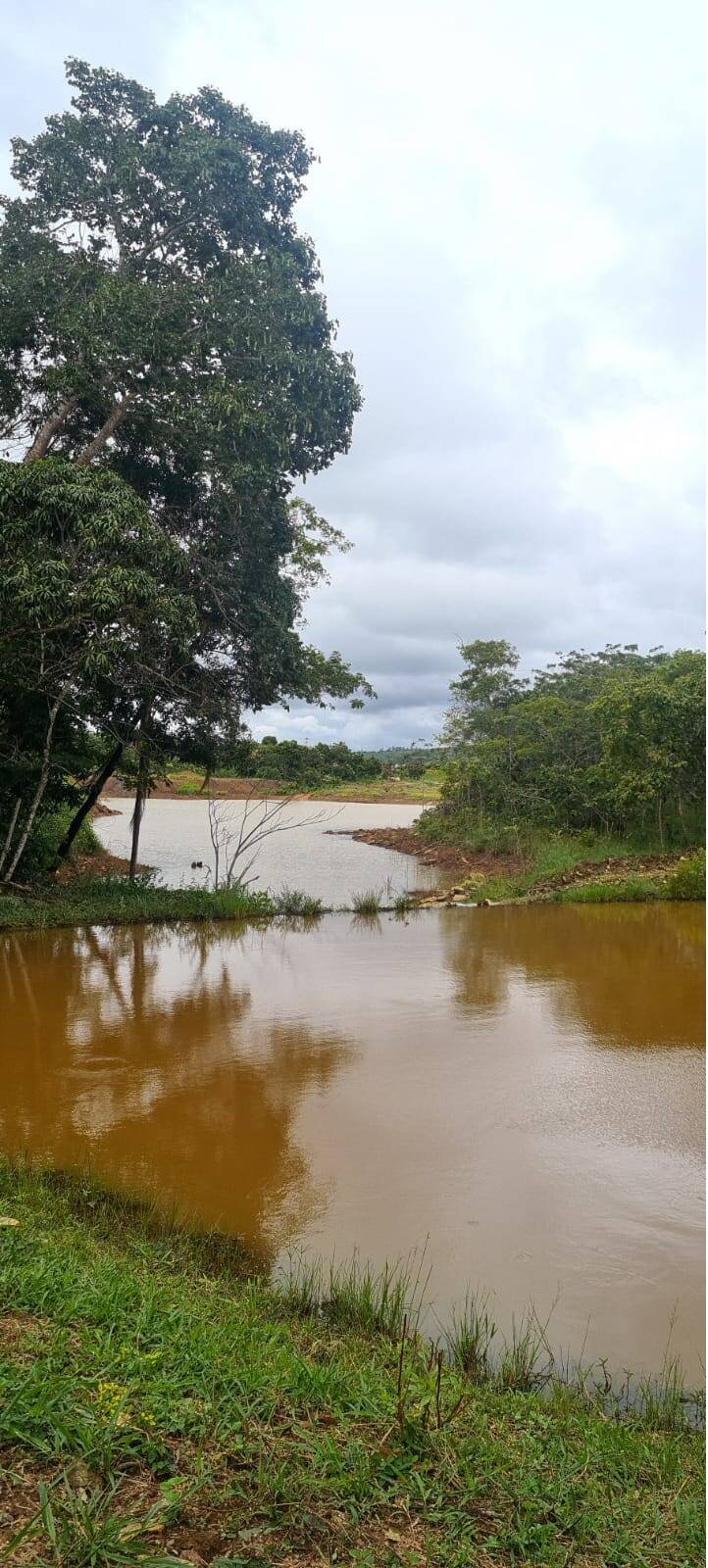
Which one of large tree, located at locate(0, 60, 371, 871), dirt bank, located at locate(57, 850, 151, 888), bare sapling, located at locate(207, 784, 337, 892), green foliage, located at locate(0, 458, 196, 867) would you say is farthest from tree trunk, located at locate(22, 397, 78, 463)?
dirt bank, located at locate(57, 850, 151, 888)

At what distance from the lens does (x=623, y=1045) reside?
6906 millimetres

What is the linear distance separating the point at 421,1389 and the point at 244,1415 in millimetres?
594

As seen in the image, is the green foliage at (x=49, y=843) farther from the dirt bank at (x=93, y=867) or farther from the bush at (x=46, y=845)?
the dirt bank at (x=93, y=867)

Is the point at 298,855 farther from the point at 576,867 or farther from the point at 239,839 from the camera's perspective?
the point at 576,867

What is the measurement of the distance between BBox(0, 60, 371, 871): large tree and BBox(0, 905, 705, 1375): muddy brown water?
4.14m

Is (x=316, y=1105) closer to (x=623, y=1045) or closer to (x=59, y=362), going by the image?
(x=623, y=1045)

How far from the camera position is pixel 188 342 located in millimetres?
10062

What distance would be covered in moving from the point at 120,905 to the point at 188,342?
7058 millimetres

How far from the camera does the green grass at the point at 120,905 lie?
34.9 ft

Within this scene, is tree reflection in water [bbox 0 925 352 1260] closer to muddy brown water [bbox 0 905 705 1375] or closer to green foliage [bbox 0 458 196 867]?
muddy brown water [bbox 0 905 705 1375]

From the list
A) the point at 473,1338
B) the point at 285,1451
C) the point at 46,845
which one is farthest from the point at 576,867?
the point at 285,1451

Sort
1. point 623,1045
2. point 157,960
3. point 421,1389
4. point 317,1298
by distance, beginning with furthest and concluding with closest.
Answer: point 157,960 < point 623,1045 < point 317,1298 < point 421,1389

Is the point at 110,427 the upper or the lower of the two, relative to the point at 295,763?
upper

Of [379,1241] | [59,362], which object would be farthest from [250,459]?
[379,1241]
